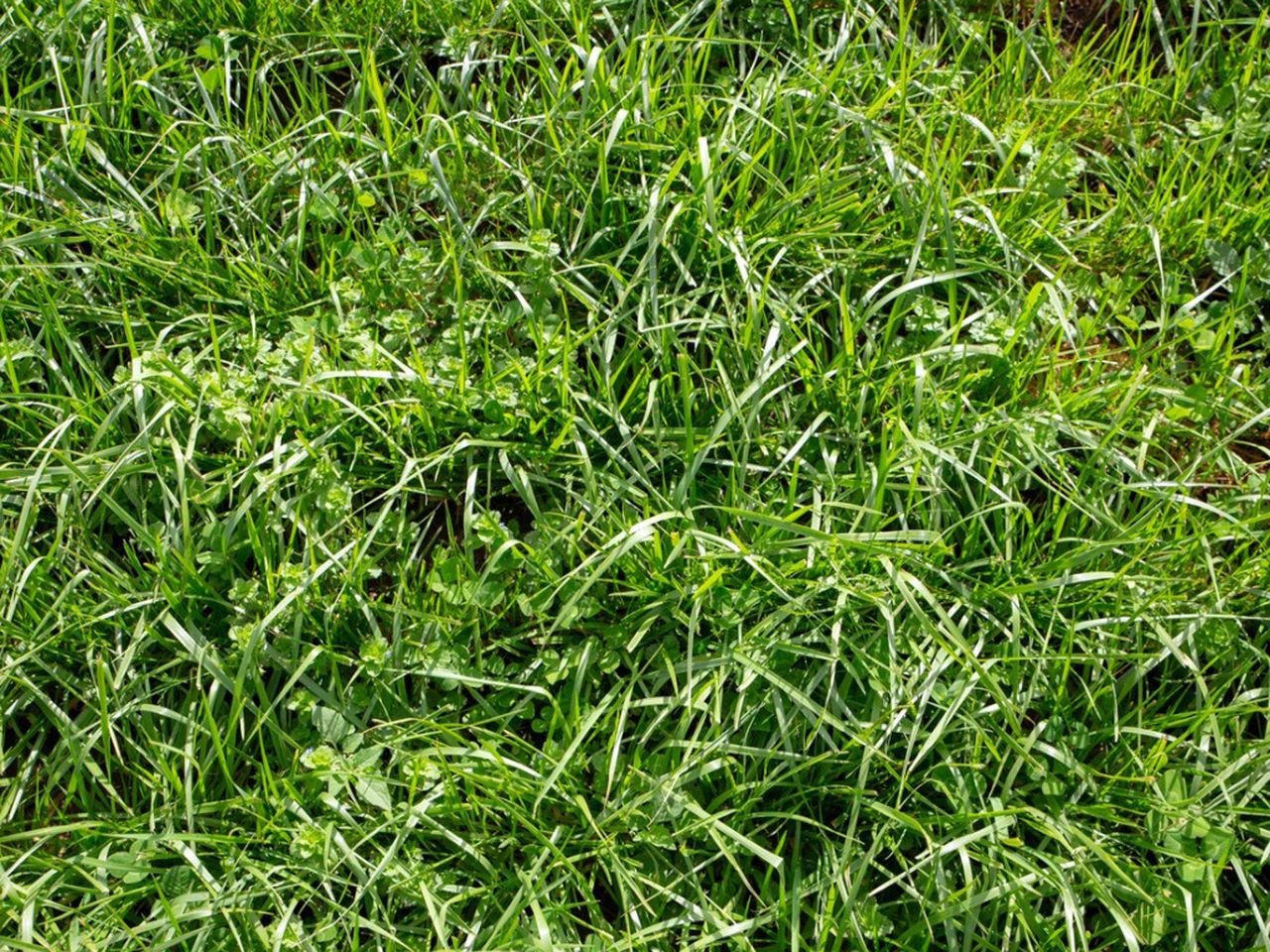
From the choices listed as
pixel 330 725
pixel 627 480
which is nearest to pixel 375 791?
pixel 330 725

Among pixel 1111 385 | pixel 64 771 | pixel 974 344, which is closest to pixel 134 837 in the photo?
pixel 64 771

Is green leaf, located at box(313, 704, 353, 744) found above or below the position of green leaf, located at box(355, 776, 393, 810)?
above

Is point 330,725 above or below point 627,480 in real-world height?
below

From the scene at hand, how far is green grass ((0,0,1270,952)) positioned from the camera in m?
2.17

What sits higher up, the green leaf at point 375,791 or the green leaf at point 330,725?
the green leaf at point 330,725

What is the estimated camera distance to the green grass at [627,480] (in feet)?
7.12

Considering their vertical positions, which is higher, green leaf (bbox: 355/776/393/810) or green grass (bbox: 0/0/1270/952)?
green grass (bbox: 0/0/1270/952)

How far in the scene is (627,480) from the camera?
7.93ft

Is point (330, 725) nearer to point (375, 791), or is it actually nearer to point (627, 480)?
point (375, 791)

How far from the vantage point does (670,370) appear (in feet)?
8.15

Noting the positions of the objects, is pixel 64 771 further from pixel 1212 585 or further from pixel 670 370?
pixel 1212 585

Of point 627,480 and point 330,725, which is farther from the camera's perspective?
point 627,480

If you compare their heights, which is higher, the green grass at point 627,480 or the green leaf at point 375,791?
the green grass at point 627,480

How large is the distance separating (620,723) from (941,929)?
0.67 meters
